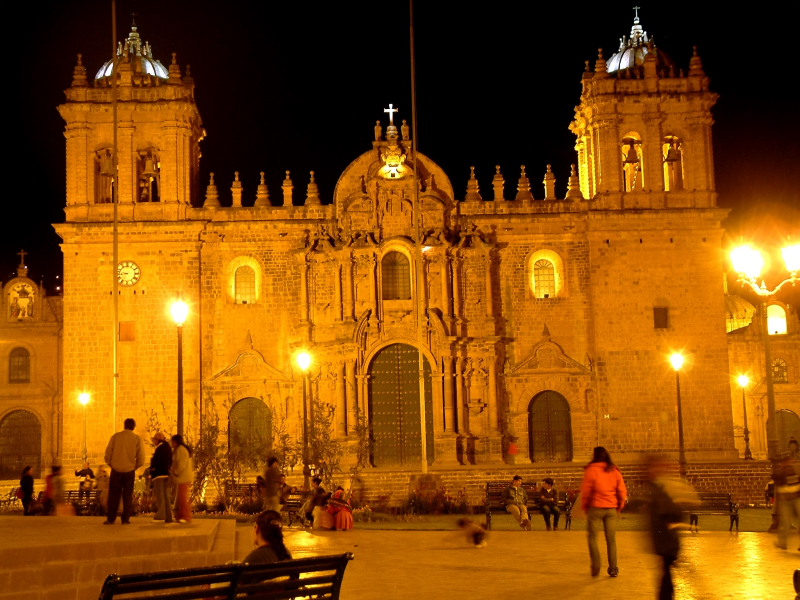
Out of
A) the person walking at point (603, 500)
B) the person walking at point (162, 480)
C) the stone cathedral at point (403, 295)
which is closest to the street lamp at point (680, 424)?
the stone cathedral at point (403, 295)

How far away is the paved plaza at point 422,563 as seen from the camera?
11.8 meters

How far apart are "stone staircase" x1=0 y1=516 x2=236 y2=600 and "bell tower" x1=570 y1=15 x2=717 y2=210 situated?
2648cm

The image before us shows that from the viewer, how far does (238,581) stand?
8.74 meters

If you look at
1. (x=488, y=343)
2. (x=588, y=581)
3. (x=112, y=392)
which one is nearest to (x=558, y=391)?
(x=488, y=343)

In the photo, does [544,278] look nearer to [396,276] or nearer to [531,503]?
[396,276]

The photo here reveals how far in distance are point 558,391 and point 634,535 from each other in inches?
734

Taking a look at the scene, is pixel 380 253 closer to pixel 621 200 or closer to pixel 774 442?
pixel 621 200

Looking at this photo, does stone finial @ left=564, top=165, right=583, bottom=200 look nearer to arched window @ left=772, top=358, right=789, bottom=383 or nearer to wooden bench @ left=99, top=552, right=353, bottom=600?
arched window @ left=772, top=358, right=789, bottom=383

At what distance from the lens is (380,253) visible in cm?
3772

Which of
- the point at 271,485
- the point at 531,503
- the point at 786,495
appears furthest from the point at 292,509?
the point at 786,495

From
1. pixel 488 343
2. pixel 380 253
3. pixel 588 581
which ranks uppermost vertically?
pixel 380 253

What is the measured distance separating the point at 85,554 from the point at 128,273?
2608 centimetres

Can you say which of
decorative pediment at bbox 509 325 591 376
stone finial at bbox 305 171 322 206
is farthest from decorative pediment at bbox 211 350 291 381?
decorative pediment at bbox 509 325 591 376

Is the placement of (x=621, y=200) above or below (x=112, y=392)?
above
